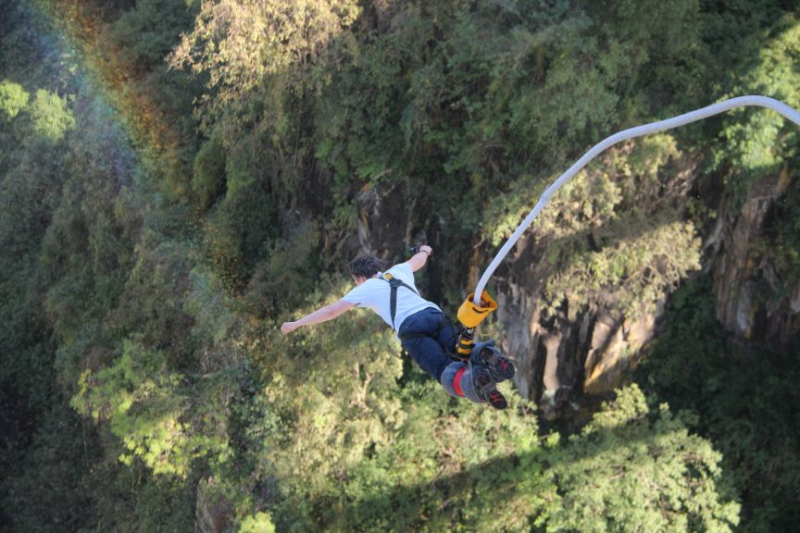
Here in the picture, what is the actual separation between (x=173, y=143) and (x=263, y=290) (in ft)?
13.4

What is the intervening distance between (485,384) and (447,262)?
243 inches

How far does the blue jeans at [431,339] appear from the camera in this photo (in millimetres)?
4855

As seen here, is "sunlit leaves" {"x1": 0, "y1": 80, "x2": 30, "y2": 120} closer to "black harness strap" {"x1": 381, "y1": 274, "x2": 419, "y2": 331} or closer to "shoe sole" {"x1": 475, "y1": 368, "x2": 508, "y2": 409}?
"black harness strap" {"x1": 381, "y1": 274, "x2": 419, "y2": 331}

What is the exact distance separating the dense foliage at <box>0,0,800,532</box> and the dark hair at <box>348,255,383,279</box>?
462cm

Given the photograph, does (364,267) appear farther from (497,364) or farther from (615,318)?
(615,318)

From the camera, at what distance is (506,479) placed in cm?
999

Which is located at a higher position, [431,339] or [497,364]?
[497,364]

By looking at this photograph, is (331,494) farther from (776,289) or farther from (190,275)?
(776,289)

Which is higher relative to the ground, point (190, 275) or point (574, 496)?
point (190, 275)

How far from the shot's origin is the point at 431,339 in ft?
16.2

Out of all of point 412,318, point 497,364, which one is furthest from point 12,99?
point 497,364

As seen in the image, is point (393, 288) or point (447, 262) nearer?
point (393, 288)

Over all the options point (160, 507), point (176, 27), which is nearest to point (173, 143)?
point (176, 27)

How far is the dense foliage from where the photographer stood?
9.26m
